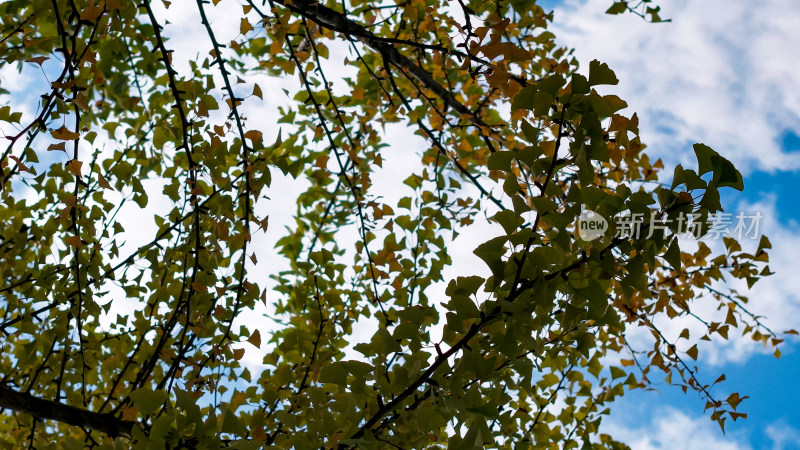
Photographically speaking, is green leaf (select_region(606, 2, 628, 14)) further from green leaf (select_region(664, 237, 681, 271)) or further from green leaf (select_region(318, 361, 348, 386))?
green leaf (select_region(318, 361, 348, 386))

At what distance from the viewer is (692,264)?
1.93 metres

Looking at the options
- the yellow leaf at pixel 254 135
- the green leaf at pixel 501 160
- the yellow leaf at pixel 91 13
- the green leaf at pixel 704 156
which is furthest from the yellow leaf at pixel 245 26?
the green leaf at pixel 704 156

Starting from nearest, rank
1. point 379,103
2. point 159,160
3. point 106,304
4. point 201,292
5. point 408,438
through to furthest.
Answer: point 408,438
point 201,292
point 106,304
point 159,160
point 379,103

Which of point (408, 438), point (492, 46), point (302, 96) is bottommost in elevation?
point (408, 438)

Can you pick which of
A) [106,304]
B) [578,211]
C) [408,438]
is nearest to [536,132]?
[578,211]

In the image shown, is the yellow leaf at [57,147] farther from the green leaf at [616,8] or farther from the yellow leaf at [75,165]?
the green leaf at [616,8]

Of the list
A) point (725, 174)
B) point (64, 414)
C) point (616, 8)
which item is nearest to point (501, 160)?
point (725, 174)

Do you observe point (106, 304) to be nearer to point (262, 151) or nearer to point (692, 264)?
point (262, 151)

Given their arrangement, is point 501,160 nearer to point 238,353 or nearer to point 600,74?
point 600,74

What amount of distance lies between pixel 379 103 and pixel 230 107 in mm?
1027

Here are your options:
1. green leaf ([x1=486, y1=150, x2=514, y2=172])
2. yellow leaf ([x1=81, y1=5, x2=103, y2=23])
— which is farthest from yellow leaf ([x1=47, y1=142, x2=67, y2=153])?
green leaf ([x1=486, y1=150, x2=514, y2=172])

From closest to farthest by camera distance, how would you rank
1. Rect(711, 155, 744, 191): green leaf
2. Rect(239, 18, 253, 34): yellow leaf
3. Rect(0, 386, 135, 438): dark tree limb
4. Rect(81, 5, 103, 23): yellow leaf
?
Rect(711, 155, 744, 191): green leaf < Rect(81, 5, 103, 23): yellow leaf < Rect(0, 386, 135, 438): dark tree limb < Rect(239, 18, 253, 34): yellow leaf

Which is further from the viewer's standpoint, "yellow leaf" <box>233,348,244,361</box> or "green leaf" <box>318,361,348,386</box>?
"yellow leaf" <box>233,348,244,361</box>

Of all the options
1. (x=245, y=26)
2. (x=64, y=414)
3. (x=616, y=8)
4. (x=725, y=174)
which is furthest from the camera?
(x=616, y=8)
